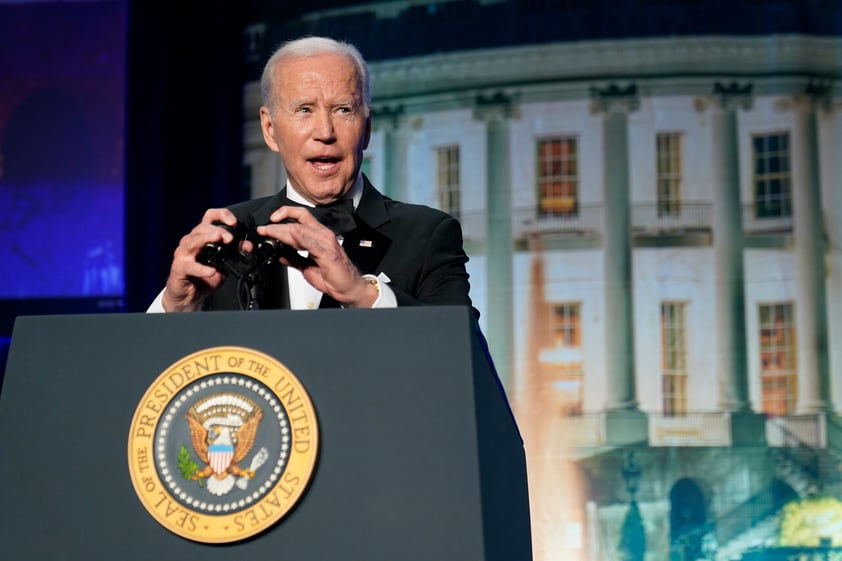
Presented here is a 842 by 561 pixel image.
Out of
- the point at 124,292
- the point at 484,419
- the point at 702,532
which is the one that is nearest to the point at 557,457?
the point at 702,532

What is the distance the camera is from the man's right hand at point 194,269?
3.77 ft

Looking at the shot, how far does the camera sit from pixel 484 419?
988 mm

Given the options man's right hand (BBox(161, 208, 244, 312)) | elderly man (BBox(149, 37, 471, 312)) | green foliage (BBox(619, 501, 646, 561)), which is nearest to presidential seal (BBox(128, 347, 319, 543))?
man's right hand (BBox(161, 208, 244, 312))

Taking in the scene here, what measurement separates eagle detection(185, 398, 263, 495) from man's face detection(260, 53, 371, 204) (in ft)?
1.97

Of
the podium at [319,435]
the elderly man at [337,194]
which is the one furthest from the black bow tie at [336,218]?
the podium at [319,435]

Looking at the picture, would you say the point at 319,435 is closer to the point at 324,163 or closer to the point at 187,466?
the point at 187,466

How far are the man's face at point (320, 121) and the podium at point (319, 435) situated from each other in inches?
20.7

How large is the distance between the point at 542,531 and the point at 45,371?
3.92 metres

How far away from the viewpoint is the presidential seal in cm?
94

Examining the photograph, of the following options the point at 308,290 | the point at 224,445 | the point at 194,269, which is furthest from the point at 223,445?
the point at 308,290

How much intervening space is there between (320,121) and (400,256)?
22cm

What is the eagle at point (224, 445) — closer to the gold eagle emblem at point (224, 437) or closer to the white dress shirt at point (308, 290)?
the gold eagle emblem at point (224, 437)

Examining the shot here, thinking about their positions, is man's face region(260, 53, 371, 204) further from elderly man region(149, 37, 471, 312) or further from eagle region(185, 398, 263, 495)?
eagle region(185, 398, 263, 495)

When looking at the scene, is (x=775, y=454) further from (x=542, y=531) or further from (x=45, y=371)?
(x=45, y=371)
